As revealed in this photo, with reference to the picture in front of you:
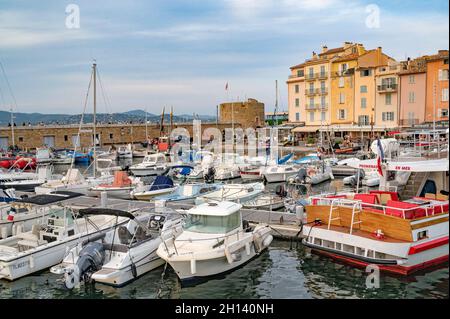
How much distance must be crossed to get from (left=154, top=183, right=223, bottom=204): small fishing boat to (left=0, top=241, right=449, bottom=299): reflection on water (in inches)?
361

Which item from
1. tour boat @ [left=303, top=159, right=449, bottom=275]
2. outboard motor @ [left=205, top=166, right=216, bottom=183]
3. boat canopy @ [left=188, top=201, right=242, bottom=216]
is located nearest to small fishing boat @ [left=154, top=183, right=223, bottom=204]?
boat canopy @ [left=188, top=201, right=242, bottom=216]

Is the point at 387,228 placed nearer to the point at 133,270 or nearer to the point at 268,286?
the point at 268,286

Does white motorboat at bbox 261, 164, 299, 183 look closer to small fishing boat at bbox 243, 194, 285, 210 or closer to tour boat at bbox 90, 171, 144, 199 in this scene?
tour boat at bbox 90, 171, 144, 199

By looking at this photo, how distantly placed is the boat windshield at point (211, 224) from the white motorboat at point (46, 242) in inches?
101

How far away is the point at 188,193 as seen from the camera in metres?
25.3

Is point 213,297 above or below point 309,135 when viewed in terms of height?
below

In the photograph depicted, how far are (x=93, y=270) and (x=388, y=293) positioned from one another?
9.10m

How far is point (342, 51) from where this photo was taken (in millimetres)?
63156

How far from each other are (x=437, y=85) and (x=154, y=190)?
116 feet

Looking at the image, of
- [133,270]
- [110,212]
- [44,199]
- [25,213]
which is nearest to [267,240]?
[133,270]

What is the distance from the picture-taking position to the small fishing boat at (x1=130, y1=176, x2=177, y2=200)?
2722 centimetres

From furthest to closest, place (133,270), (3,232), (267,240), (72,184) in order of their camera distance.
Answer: (72,184)
(3,232)
(267,240)
(133,270)
